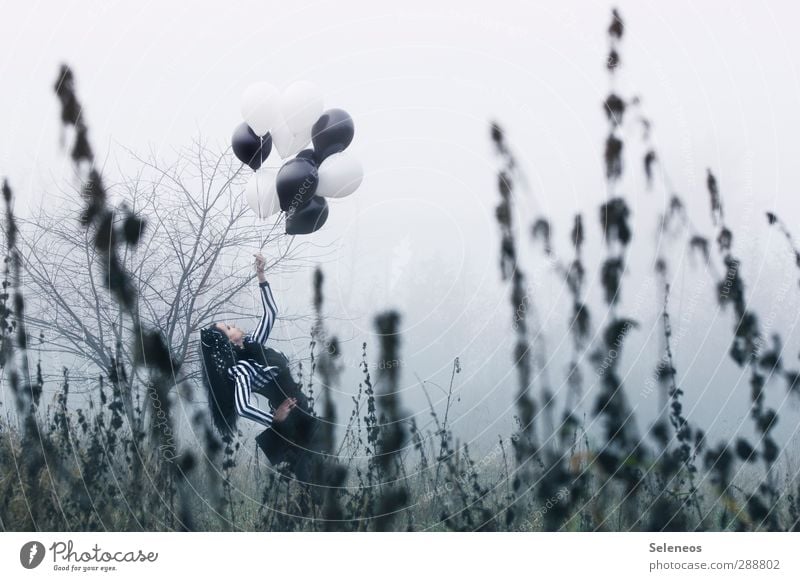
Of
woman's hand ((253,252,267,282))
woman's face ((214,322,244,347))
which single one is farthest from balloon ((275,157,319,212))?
woman's face ((214,322,244,347))

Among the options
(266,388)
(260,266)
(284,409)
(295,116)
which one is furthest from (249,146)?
(284,409)

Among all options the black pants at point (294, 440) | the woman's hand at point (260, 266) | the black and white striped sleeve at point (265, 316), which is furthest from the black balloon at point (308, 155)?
the black pants at point (294, 440)

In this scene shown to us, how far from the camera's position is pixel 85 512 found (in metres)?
7.04

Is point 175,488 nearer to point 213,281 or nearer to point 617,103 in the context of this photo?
point 213,281

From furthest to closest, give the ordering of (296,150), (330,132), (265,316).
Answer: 1. (265,316)
2. (296,150)
3. (330,132)

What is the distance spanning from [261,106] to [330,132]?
50 cm

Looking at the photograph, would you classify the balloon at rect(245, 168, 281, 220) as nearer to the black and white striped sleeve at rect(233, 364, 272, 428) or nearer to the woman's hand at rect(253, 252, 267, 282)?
the woman's hand at rect(253, 252, 267, 282)

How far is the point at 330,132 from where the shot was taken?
6832 millimetres

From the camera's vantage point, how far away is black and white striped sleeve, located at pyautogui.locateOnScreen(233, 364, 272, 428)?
278 inches

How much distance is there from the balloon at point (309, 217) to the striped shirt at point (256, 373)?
46 cm

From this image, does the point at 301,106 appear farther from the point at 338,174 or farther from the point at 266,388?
the point at 266,388

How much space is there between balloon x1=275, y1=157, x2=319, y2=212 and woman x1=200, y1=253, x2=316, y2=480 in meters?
0.60

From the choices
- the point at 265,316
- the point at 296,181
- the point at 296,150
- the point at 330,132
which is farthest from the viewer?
the point at 265,316
